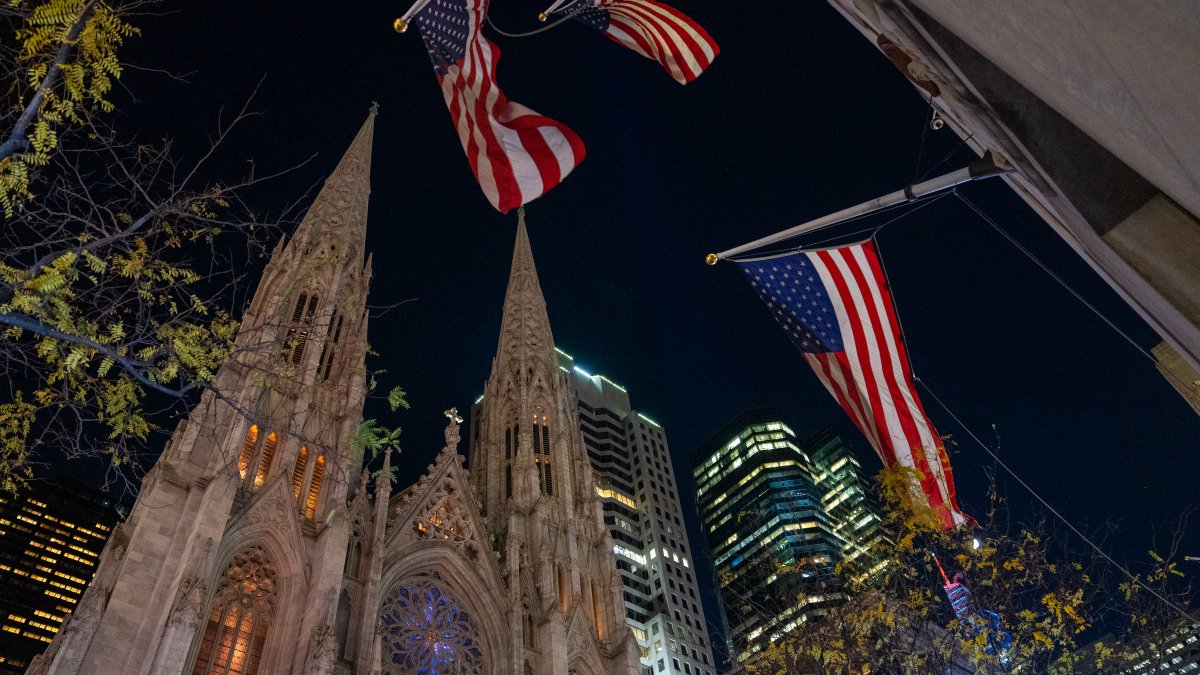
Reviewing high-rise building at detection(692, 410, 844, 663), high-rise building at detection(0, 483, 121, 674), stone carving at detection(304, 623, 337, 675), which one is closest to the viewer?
stone carving at detection(304, 623, 337, 675)

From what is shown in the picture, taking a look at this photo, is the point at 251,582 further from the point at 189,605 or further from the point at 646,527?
the point at 646,527

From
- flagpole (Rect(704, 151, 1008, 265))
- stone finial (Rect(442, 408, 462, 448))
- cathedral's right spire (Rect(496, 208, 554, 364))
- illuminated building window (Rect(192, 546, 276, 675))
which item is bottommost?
flagpole (Rect(704, 151, 1008, 265))

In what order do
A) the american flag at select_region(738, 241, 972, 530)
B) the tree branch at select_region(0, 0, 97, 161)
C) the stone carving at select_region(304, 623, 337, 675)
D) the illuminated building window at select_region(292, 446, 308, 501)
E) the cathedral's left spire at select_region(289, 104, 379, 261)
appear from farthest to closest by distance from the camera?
1. the cathedral's left spire at select_region(289, 104, 379, 261)
2. the illuminated building window at select_region(292, 446, 308, 501)
3. the stone carving at select_region(304, 623, 337, 675)
4. the american flag at select_region(738, 241, 972, 530)
5. the tree branch at select_region(0, 0, 97, 161)

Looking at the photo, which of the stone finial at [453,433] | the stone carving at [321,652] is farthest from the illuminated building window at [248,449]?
the stone finial at [453,433]

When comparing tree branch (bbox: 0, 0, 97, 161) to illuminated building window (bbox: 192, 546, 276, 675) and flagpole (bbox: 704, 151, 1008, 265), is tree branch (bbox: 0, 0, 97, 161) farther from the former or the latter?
illuminated building window (bbox: 192, 546, 276, 675)

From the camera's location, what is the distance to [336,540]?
2794 cm

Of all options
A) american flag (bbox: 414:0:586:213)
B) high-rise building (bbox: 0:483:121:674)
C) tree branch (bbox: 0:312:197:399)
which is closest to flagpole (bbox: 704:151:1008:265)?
american flag (bbox: 414:0:586:213)

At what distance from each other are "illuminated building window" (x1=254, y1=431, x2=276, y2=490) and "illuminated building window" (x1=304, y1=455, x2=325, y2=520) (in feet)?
5.63

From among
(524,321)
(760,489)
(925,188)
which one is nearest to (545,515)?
(524,321)

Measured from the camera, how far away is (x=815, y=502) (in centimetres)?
11444

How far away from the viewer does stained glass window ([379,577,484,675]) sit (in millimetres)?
29781

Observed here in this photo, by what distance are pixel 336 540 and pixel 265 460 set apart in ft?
17.5

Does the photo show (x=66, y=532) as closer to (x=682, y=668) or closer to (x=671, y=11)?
(x=682, y=668)

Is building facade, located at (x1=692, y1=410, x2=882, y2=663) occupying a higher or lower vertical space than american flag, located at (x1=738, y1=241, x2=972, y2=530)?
higher
